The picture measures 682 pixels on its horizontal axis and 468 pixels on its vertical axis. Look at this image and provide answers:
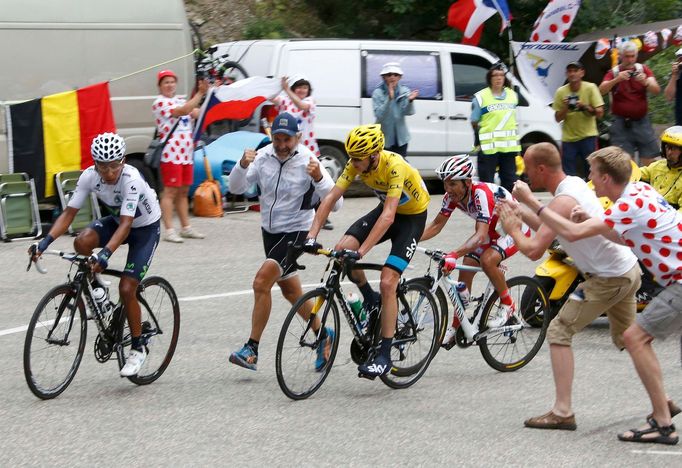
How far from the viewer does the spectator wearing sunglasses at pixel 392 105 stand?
1488 centimetres

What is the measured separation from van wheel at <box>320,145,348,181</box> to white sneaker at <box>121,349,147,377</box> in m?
8.33

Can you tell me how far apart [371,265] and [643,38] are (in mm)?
11643

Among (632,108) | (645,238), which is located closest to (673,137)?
(645,238)

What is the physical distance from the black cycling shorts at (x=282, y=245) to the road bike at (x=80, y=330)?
74 cm

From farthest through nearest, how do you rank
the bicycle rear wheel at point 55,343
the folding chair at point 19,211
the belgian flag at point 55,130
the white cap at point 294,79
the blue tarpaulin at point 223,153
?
the blue tarpaulin at point 223,153
the white cap at point 294,79
the belgian flag at point 55,130
the folding chair at point 19,211
the bicycle rear wheel at point 55,343

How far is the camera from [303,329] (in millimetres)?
7840

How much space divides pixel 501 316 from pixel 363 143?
164cm

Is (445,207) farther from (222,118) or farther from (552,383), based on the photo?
(222,118)

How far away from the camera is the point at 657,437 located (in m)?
6.88

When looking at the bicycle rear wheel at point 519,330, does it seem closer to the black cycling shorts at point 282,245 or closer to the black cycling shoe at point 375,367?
the black cycling shoe at point 375,367

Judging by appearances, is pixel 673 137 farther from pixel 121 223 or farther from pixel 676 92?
pixel 676 92

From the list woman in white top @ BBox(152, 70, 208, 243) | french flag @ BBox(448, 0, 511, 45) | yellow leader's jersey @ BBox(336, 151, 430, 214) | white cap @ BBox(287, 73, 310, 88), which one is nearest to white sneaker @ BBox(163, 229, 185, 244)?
woman in white top @ BBox(152, 70, 208, 243)

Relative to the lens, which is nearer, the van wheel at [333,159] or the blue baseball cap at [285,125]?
the blue baseball cap at [285,125]

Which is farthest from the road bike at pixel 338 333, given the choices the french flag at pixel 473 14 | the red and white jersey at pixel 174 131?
the french flag at pixel 473 14
